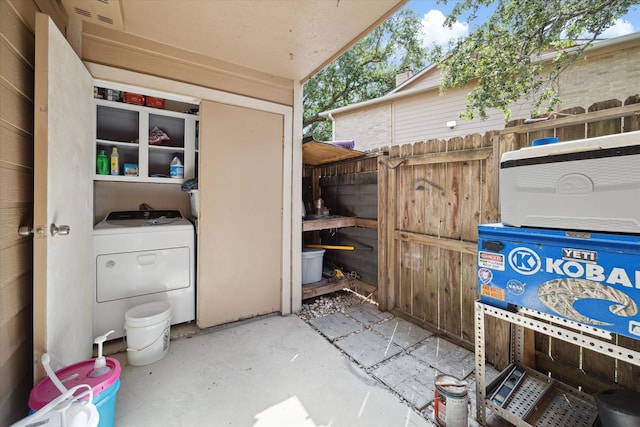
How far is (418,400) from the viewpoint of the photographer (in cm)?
165

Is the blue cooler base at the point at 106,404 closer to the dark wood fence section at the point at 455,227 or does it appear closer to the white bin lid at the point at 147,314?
the white bin lid at the point at 147,314

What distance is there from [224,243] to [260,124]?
126 cm

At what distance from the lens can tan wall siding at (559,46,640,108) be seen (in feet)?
13.4

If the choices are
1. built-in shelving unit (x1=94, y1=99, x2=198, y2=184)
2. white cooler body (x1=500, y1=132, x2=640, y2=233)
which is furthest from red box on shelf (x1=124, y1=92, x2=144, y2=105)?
white cooler body (x1=500, y1=132, x2=640, y2=233)

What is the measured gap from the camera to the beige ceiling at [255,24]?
1757mm

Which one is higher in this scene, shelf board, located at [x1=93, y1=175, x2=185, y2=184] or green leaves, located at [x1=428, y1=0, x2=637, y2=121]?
green leaves, located at [x1=428, y1=0, x2=637, y2=121]

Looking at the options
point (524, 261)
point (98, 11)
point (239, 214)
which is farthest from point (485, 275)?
point (98, 11)

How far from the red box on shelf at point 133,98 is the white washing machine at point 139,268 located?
1119mm

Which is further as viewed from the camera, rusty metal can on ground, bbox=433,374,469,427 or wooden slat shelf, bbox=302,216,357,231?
wooden slat shelf, bbox=302,216,357,231

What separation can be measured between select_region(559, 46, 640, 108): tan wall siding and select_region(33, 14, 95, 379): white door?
675 cm

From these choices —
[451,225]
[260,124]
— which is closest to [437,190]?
[451,225]

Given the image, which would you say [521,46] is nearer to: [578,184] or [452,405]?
[578,184]

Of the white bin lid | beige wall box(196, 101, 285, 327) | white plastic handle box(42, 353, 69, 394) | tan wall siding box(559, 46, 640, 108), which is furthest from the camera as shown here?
tan wall siding box(559, 46, 640, 108)

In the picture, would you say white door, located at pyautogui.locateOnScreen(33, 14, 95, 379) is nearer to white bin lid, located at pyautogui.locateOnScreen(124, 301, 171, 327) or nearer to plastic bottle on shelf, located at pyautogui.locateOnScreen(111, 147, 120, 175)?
white bin lid, located at pyautogui.locateOnScreen(124, 301, 171, 327)
